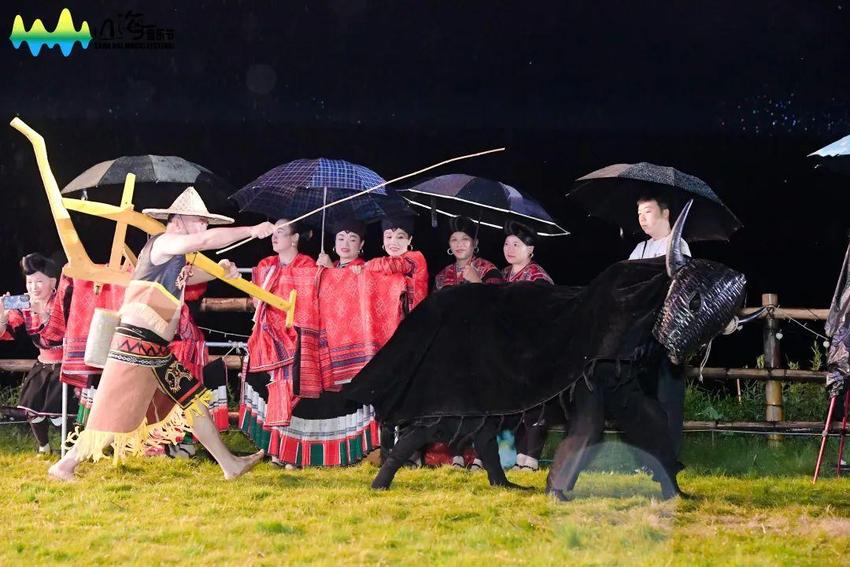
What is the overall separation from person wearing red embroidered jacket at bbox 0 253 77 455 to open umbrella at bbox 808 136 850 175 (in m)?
4.32

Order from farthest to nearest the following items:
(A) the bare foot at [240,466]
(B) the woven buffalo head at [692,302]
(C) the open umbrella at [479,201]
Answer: (C) the open umbrella at [479,201]
(A) the bare foot at [240,466]
(B) the woven buffalo head at [692,302]

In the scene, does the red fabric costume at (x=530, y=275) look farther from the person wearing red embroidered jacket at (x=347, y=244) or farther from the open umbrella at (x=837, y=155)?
the open umbrella at (x=837, y=155)

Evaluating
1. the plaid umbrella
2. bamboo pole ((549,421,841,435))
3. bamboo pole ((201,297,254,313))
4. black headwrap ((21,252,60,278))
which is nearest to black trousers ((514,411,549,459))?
bamboo pole ((549,421,841,435))

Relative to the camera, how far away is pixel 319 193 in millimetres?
6609

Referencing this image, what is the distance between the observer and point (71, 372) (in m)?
6.64

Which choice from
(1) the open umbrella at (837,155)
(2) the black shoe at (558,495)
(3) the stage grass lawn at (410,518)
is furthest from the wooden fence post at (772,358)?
(2) the black shoe at (558,495)

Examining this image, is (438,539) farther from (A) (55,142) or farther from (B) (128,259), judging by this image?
(A) (55,142)

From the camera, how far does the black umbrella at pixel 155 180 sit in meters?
6.29

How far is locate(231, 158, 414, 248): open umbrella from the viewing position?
20.2 feet

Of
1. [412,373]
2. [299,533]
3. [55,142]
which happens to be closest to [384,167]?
[55,142]

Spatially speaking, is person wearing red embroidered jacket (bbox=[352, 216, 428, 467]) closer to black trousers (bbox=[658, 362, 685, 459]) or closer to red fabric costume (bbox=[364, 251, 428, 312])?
red fabric costume (bbox=[364, 251, 428, 312])

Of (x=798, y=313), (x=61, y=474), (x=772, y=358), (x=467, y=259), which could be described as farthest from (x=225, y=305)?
(x=798, y=313)

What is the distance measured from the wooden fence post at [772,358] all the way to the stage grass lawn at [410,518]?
816 millimetres

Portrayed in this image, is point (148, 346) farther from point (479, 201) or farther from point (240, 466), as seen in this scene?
point (479, 201)
